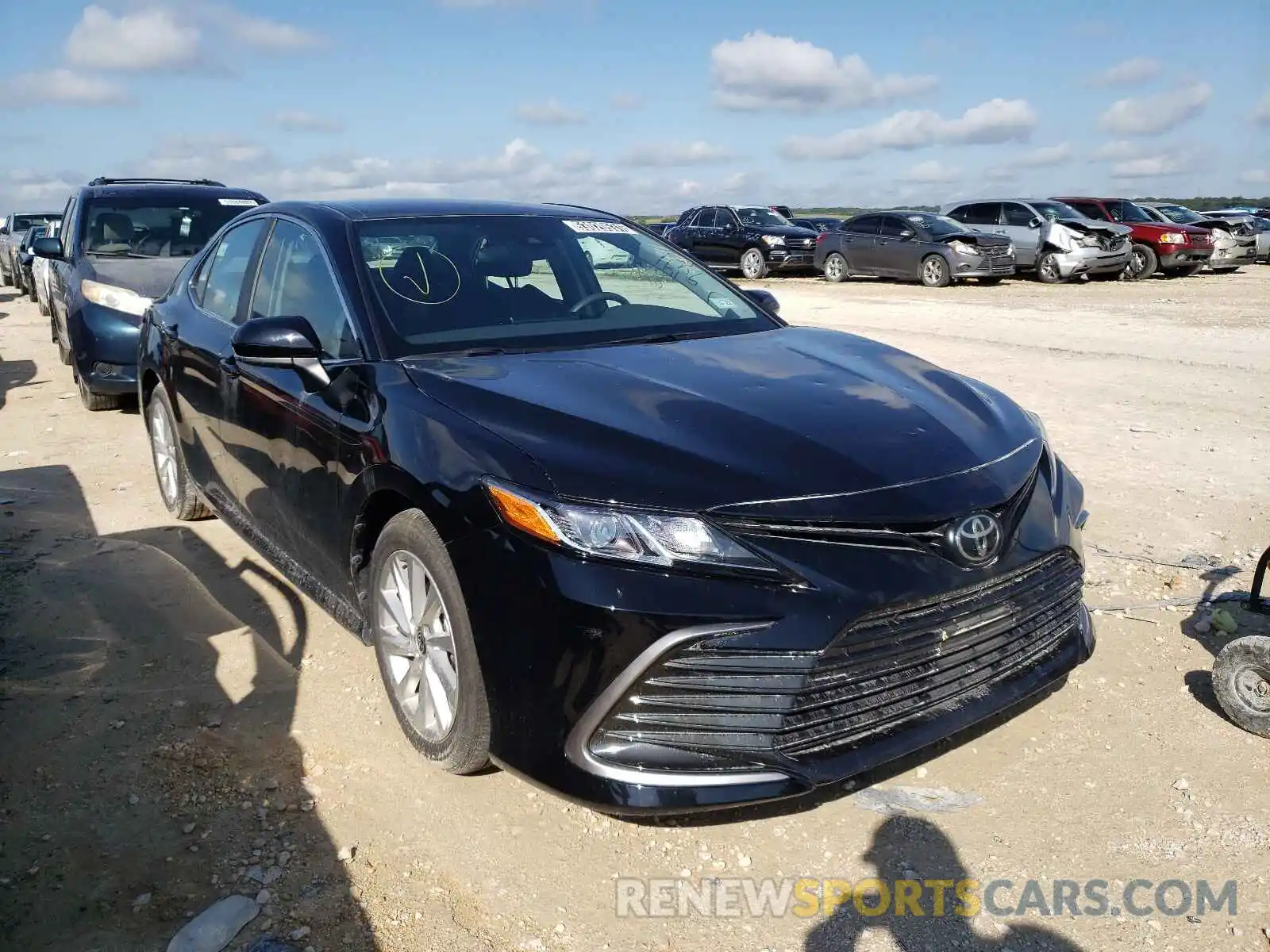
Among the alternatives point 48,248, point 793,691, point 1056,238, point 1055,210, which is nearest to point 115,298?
point 48,248

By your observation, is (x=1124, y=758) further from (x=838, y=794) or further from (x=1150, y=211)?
(x=1150, y=211)

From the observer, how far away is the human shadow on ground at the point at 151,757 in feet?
8.50

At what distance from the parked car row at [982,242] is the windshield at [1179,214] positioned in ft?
0.22

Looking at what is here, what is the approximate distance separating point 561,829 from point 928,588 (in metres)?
1.21

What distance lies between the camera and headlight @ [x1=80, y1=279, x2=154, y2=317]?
8289 millimetres

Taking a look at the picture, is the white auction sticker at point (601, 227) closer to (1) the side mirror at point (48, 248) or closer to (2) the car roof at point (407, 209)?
(2) the car roof at point (407, 209)

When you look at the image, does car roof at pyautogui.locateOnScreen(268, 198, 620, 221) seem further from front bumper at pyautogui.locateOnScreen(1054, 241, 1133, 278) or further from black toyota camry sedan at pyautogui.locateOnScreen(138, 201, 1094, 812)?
front bumper at pyautogui.locateOnScreen(1054, 241, 1133, 278)

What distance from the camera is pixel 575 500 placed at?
8.31ft

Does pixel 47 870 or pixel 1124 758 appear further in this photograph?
pixel 1124 758

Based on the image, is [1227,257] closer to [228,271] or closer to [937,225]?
[937,225]

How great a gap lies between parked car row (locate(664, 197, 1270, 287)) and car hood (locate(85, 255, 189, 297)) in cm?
1311

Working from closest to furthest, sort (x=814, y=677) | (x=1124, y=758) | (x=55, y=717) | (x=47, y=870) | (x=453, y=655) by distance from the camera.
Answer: (x=814, y=677) → (x=47, y=870) → (x=453, y=655) → (x=1124, y=758) → (x=55, y=717)

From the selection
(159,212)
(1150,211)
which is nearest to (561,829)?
(159,212)

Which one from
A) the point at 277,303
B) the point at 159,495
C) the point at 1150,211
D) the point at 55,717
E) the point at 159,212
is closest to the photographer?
the point at 55,717
